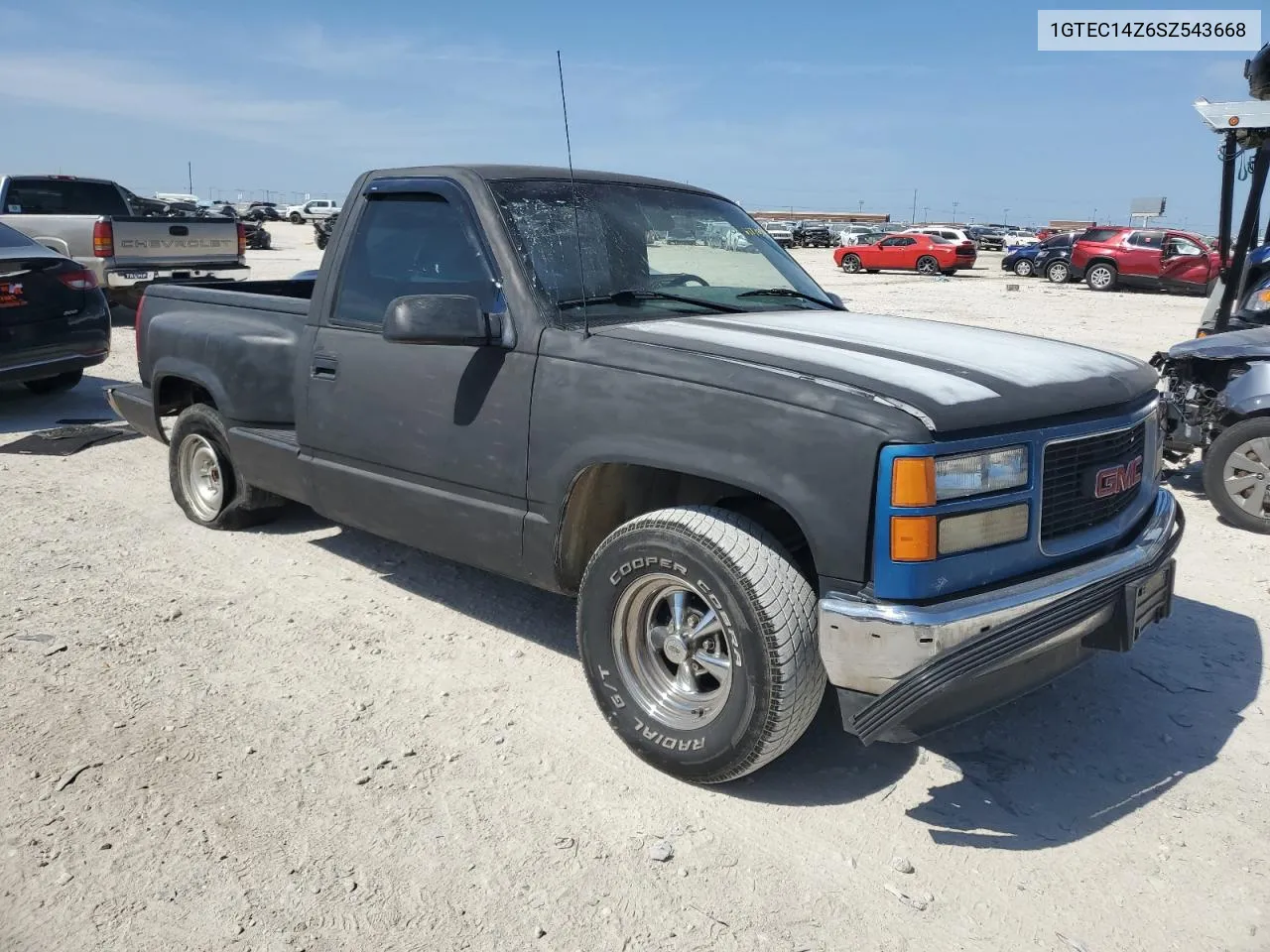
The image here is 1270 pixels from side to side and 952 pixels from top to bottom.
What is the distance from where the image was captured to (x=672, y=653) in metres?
3.27

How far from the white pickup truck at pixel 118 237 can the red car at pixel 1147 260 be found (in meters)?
21.3

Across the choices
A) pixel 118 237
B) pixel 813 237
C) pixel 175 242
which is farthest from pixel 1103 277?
pixel 813 237

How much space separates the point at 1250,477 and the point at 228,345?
555 cm

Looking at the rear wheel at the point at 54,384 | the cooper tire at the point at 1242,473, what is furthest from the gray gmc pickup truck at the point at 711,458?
the rear wheel at the point at 54,384

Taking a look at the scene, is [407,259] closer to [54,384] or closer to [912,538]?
[912,538]

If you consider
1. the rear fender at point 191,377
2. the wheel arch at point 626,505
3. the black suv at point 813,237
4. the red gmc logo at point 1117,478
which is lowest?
the wheel arch at point 626,505

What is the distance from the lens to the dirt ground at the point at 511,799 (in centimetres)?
258

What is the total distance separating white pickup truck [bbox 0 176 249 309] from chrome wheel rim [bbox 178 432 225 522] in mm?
6275

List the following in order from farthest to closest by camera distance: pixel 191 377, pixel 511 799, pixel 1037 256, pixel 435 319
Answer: pixel 1037 256, pixel 191 377, pixel 435 319, pixel 511 799

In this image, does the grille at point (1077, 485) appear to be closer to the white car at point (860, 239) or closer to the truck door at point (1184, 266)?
the truck door at point (1184, 266)

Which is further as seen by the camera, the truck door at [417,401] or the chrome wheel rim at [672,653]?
the truck door at [417,401]

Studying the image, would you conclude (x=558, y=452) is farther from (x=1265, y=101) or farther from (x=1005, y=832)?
(x=1265, y=101)

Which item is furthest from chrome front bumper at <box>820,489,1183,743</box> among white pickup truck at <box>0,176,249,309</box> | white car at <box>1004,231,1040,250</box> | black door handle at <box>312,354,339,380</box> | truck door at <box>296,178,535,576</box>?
white car at <box>1004,231,1040,250</box>

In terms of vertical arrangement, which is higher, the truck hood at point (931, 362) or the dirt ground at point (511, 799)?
the truck hood at point (931, 362)
